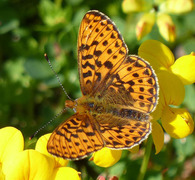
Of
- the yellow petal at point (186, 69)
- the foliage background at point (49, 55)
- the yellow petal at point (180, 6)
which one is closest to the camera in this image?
the yellow petal at point (186, 69)

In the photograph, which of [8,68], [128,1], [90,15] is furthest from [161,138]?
[8,68]

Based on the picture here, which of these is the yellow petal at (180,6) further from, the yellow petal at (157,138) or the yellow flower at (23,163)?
the yellow flower at (23,163)

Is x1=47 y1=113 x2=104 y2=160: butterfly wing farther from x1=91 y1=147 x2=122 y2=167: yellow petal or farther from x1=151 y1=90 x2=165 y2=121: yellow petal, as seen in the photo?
x1=151 y1=90 x2=165 y2=121: yellow petal

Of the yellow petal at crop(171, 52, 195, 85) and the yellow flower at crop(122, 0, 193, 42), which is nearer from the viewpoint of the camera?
the yellow petal at crop(171, 52, 195, 85)

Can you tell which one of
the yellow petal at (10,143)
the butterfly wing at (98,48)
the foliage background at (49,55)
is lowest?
the foliage background at (49,55)

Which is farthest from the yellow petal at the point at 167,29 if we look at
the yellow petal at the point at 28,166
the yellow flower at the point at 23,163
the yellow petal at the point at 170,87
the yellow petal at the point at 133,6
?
the yellow petal at the point at 28,166

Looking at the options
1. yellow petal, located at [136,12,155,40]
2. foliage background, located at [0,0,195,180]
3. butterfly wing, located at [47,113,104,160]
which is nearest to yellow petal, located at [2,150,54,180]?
butterfly wing, located at [47,113,104,160]

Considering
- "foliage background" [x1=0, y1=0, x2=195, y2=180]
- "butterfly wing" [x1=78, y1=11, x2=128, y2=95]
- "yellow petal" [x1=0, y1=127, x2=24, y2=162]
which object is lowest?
"foliage background" [x1=0, y1=0, x2=195, y2=180]
